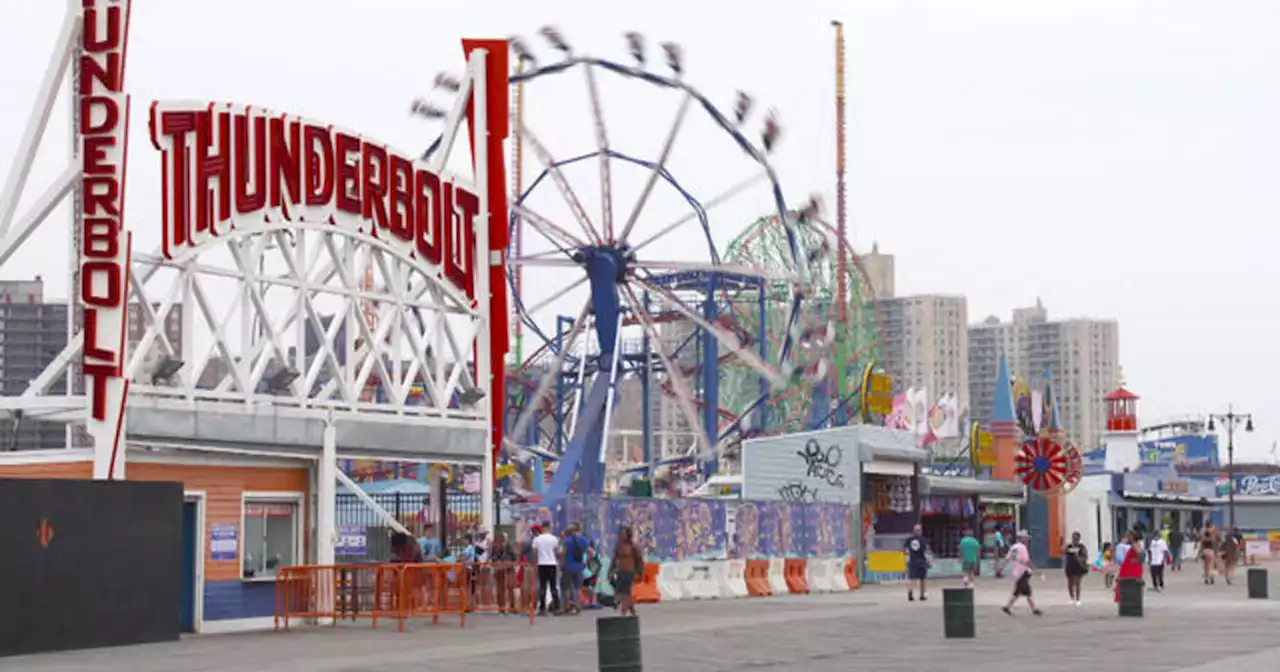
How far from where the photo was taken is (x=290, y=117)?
104ft

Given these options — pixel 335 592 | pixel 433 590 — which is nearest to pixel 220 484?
pixel 335 592

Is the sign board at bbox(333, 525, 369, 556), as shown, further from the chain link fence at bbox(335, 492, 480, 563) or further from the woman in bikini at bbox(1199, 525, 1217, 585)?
the woman in bikini at bbox(1199, 525, 1217, 585)

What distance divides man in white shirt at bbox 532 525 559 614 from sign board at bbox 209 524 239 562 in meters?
6.25

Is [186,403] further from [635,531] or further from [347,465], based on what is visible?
[347,465]

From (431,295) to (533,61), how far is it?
23.4 m

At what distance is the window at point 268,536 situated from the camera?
101ft

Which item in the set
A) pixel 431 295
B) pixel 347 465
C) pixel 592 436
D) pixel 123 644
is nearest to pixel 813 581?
pixel 431 295

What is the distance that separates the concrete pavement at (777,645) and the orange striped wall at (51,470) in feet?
9.84

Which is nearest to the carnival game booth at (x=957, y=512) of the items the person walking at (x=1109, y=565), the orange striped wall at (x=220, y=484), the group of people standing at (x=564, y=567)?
the person walking at (x=1109, y=565)

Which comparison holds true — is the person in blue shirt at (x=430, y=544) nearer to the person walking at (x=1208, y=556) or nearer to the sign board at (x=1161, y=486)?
the person walking at (x=1208, y=556)

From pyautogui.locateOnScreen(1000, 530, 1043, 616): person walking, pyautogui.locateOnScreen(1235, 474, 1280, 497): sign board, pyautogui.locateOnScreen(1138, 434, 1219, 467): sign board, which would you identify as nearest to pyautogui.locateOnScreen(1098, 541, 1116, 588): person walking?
pyautogui.locateOnScreen(1000, 530, 1043, 616): person walking

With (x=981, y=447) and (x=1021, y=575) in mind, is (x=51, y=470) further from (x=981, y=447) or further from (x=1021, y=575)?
(x=981, y=447)

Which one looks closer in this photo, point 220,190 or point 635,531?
point 220,190

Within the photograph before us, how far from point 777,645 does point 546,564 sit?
8.98 metres
